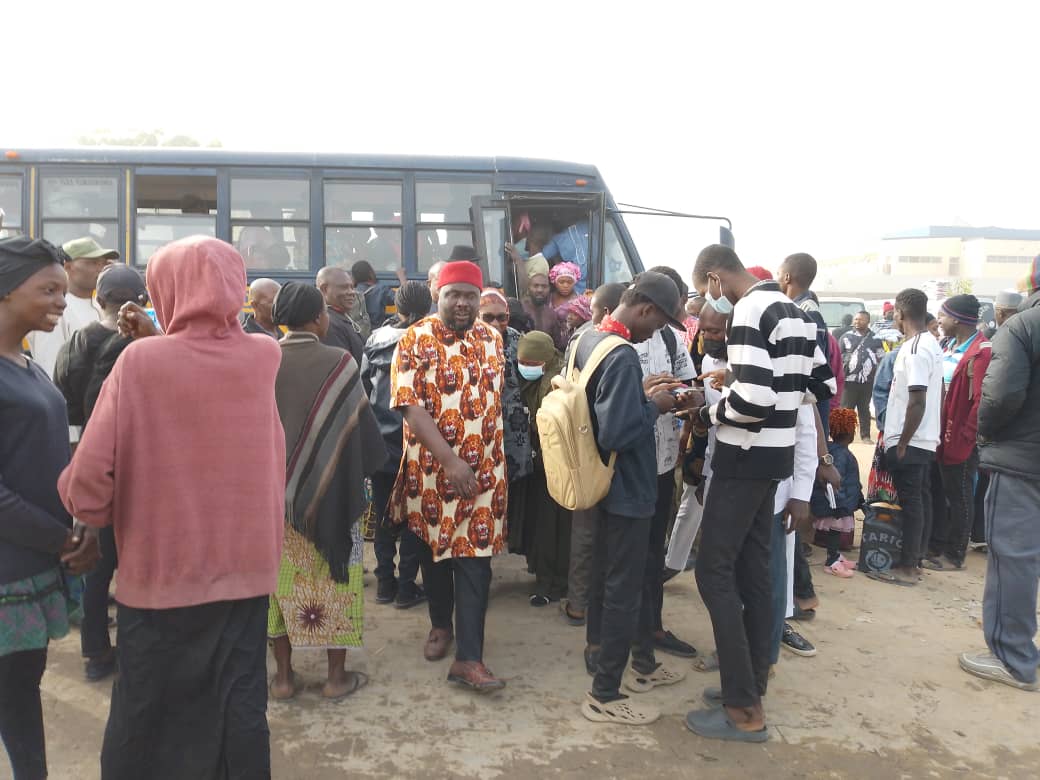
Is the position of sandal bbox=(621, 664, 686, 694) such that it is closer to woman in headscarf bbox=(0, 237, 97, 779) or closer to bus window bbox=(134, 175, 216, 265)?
woman in headscarf bbox=(0, 237, 97, 779)

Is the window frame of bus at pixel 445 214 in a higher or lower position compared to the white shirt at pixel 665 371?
higher

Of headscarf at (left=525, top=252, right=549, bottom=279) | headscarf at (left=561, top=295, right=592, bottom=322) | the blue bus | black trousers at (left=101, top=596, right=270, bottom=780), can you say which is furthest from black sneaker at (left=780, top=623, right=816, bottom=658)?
the blue bus

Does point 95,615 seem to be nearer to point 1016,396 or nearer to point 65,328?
point 65,328

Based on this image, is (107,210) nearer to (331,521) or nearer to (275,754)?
(331,521)

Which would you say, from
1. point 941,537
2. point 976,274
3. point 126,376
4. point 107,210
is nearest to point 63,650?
point 126,376

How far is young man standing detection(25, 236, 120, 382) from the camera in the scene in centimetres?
437

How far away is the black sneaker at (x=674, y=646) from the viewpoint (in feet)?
12.8

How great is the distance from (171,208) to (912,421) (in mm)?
7429

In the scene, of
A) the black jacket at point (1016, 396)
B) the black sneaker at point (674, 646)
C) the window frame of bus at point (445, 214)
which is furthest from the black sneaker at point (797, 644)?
the window frame of bus at point (445, 214)

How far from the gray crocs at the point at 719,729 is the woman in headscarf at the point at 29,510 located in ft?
7.97

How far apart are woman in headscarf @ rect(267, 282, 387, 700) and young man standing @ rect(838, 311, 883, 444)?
9963 mm

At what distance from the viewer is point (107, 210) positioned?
25.5ft

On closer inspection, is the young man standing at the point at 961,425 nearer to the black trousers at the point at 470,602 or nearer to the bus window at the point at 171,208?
the black trousers at the point at 470,602

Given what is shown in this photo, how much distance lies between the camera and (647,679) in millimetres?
3570
